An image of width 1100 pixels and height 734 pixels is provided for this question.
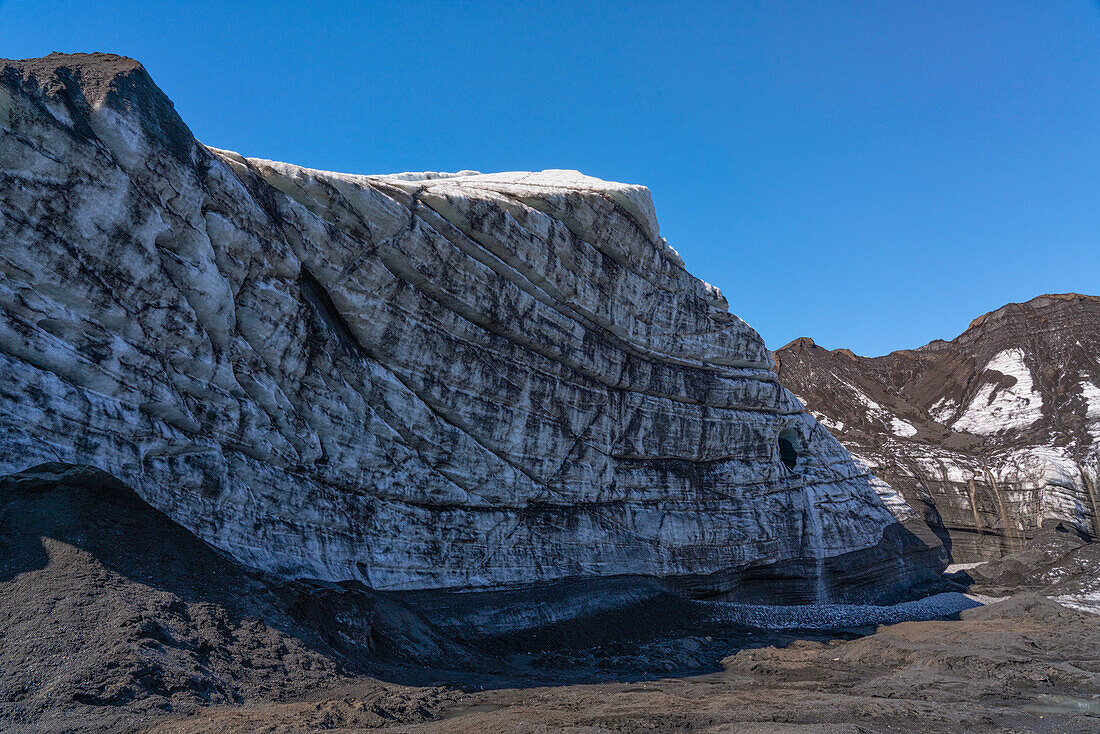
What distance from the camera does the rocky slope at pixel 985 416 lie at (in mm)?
35000

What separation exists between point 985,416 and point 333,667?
42.3 m

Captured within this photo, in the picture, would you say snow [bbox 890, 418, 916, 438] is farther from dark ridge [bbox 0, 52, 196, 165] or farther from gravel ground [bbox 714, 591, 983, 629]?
dark ridge [bbox 0, 52, 196, 165]

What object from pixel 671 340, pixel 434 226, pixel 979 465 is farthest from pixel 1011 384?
pixel 434 226

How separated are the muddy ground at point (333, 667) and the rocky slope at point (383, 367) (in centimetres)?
135

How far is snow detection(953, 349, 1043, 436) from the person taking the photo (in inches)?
1582

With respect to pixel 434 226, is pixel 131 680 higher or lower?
lower

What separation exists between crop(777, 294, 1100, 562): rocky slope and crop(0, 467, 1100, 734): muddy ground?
19.1m

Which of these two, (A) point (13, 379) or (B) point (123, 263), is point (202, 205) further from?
(A) point (13, 379)

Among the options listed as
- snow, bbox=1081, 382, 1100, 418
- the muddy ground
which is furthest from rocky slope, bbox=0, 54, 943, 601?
snow, bbox=1081, 382, 1100, 418

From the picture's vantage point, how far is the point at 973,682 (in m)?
14.8

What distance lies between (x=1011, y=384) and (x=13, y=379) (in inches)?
1895

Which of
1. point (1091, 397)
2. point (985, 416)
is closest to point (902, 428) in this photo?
point (985, 416)

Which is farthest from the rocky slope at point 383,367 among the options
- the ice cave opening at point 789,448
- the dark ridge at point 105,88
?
the ice cave opening at point 789,448

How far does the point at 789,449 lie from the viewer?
33.1 metres
